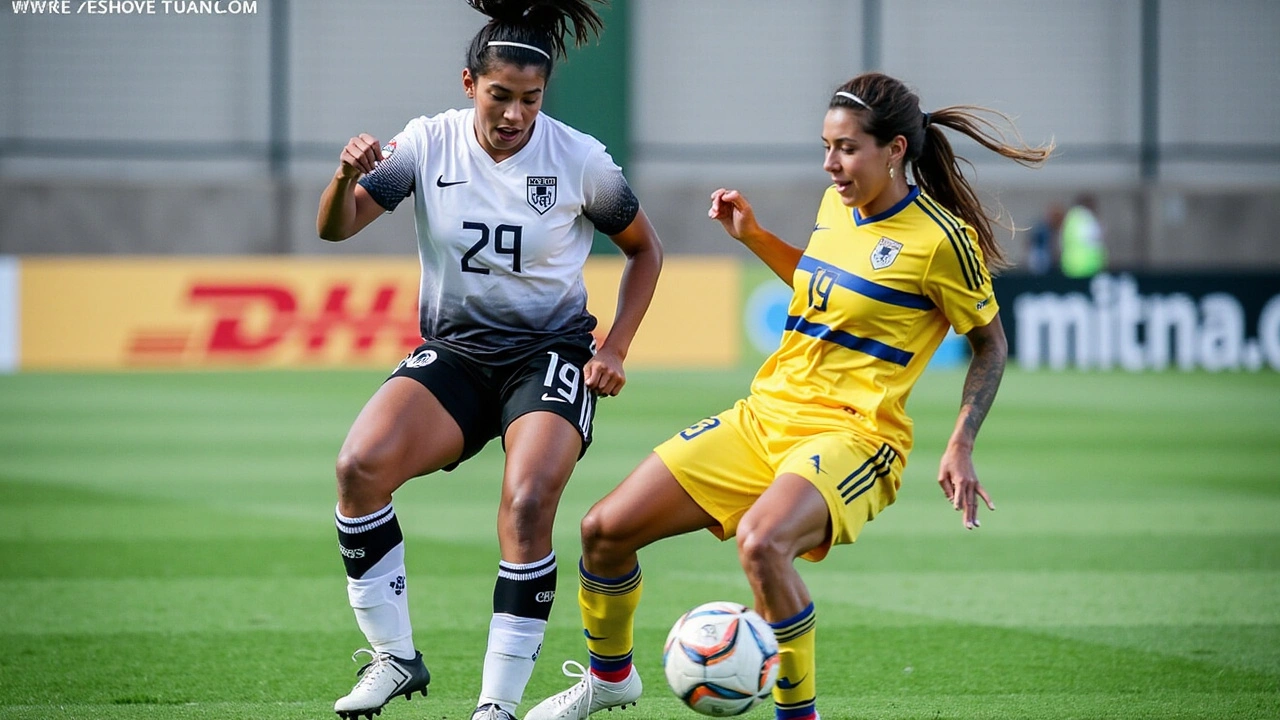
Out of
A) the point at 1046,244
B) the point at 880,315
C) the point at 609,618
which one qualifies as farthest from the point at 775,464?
the point at 1046,244

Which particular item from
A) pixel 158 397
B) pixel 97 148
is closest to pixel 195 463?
pixel 158 397

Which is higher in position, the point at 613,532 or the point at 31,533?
the point at 613,532

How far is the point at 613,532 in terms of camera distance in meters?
4.90

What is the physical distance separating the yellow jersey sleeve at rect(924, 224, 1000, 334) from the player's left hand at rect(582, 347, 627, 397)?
3.54ft

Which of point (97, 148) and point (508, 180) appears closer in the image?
point (508, 180)

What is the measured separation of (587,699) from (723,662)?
803 millimetres

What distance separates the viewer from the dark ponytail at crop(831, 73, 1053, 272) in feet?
16.0

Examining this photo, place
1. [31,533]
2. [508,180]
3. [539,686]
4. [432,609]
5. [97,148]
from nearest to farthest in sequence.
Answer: [508,180], [539,686], [432,609], [31,533], [97,148]

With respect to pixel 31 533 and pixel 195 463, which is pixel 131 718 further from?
pixel 195 463

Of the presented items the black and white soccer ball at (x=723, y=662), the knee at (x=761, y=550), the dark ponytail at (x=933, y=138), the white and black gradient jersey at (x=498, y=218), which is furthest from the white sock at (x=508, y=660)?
the dark ponytail at (x=933, y=138)

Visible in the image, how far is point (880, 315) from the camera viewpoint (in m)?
4.84

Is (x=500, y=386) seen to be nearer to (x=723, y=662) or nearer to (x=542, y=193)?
(x=542, y=193)

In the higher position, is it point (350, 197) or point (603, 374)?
point (350, 197)

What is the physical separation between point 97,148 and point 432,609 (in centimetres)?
2156
